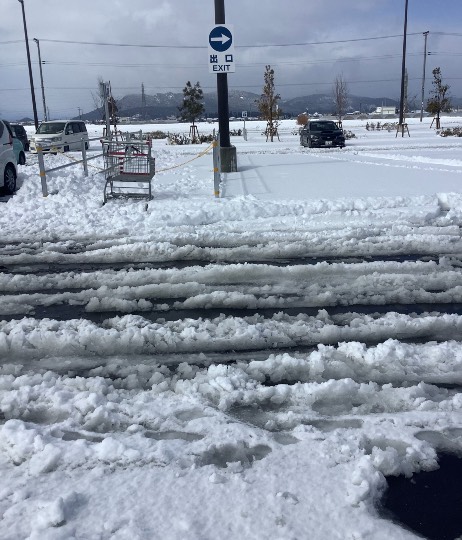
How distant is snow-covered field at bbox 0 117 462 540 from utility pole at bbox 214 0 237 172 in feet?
23.2

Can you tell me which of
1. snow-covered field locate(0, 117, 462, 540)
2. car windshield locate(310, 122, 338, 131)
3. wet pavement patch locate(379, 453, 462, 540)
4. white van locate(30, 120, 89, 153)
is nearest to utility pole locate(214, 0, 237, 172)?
snow-covered field locate(0, 117, 462, 540)

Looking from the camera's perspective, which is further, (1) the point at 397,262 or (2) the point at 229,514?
(1) the point at 397,262

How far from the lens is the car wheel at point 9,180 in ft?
43.2

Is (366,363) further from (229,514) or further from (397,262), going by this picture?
(397,262)

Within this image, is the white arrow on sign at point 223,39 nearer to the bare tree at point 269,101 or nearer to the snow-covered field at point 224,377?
the snow-covered field at point 224,377

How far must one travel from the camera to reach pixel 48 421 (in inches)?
134

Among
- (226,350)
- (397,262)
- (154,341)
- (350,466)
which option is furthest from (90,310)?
(397,262)

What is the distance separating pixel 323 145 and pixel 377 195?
17.4m

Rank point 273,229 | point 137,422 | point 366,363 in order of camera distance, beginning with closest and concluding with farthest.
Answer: point 137,422, point 366,363, point 273,229

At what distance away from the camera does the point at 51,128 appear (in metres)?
29.0

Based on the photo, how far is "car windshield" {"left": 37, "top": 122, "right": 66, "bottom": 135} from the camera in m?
28.7

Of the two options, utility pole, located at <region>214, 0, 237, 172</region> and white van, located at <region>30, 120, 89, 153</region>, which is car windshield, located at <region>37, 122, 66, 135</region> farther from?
utility pole, located at <region>214, 0, 237, 172</region>

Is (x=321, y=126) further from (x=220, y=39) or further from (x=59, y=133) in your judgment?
(x=220, y=39)

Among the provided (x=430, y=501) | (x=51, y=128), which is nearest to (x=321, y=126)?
(x=51, y=128)
